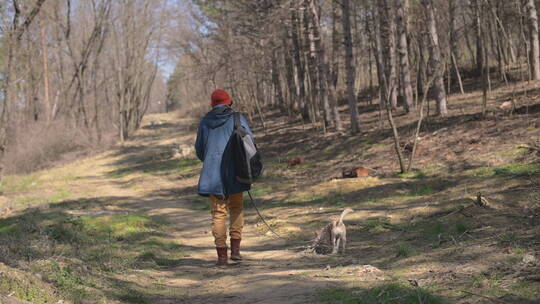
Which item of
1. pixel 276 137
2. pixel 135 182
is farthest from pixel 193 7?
pixel 135 182

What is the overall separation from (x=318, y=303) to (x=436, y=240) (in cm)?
252

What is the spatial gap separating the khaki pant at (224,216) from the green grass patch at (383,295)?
228cm

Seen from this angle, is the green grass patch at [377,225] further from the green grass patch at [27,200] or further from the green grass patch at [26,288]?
the green grass patch at [27,200]

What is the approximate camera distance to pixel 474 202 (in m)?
7.11

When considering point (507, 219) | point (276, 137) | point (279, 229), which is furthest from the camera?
point (276, 137)

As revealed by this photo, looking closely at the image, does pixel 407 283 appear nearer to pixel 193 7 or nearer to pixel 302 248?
pixel 302 248

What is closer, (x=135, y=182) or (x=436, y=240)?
(x=436, y=240)

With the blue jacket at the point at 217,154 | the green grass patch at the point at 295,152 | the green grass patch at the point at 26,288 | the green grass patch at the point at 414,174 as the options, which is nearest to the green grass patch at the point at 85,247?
the green grass patch at the point at 26,288

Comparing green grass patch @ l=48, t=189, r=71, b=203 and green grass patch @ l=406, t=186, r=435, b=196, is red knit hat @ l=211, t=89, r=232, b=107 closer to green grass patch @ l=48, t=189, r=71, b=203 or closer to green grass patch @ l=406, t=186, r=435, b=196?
green grass patch @ l=406, t=186, r=435, b=196

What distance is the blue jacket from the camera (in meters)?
6.36

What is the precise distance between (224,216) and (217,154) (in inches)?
29.9

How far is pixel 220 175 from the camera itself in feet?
20.9

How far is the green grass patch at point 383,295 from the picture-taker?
3795 mm

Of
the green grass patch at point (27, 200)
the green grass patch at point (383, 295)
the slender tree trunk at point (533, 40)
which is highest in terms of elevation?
the slender tree trunk at point (533, 40)
